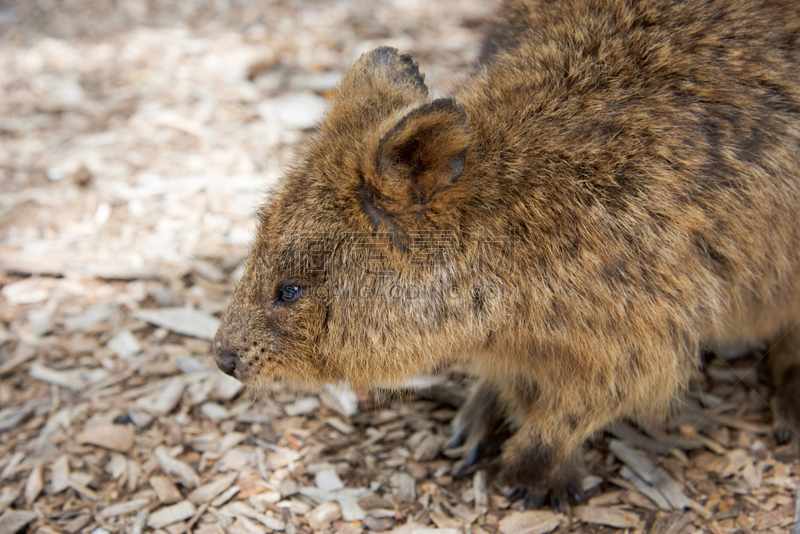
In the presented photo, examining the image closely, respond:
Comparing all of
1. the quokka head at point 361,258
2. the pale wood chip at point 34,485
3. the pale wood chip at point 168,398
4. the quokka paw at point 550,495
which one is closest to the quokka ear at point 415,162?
the quokka head at point 361,258

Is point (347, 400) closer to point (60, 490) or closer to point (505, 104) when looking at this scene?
point (60, 490)

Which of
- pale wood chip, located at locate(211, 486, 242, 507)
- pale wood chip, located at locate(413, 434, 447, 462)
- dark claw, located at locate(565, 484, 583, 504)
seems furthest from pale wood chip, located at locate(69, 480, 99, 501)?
dark claw, located at locate(565, 484, 583, 504)

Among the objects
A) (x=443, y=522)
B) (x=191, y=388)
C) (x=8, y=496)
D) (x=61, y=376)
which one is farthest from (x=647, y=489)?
(x=61, y=376)

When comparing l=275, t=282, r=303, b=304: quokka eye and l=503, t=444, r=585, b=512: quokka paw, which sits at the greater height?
l=275, t=282, r=303, b=304: quokka eye

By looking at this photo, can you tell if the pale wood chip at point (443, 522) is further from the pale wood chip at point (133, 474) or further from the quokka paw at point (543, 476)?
the pale wood chip at point (133, 474)

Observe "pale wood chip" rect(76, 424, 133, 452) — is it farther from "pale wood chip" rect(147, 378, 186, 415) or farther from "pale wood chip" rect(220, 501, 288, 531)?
"pale wood chip" rect(220, 501, 288, 531)

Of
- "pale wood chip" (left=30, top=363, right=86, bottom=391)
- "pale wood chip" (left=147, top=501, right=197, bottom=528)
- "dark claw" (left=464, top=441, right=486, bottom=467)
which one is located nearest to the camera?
"pale wood chip" (left=147, top=501, right=197, bottom=528)
